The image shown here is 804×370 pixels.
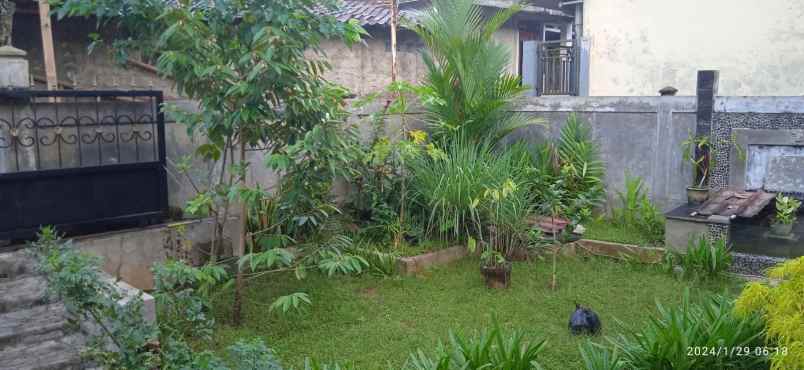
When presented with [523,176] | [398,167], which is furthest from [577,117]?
[398,167]

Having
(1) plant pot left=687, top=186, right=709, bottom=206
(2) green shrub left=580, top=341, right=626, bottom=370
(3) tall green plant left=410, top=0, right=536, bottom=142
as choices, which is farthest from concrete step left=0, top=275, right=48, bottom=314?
(1) plant pot left=687, top=186, right=709, bottom=206

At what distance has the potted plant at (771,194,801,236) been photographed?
19.7 feet

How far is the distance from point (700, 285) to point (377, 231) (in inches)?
116

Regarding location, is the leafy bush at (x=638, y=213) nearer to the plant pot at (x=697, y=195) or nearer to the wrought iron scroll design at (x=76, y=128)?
the plant pot at (x=697, y=195)

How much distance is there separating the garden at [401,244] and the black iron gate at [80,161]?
416 mm

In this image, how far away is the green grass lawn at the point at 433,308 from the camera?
430 cm

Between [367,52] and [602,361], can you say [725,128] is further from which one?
[367,52]

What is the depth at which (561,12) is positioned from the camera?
486 inches

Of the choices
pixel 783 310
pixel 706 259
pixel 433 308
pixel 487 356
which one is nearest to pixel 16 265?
pixel 433 308

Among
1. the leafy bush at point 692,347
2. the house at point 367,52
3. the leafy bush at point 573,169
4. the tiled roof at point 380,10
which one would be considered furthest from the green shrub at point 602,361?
the tiled roof at point 380,10

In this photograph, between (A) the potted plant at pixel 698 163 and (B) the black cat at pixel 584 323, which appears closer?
(B) the black cat at pixel 584 323

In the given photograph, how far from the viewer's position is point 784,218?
5977 millimetres

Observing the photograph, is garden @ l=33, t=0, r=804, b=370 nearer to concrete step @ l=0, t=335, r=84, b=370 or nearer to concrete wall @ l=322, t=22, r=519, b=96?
concrete step @ l=0, t=335, r=84, b=370

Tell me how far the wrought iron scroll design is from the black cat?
11.2ft
